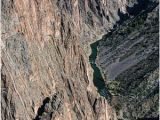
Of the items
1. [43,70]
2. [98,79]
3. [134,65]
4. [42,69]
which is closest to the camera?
[42,69]

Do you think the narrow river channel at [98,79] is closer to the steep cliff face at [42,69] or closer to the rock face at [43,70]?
the rock face at [43,70]

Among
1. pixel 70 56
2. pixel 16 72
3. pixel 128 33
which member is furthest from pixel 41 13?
pixel 128 33

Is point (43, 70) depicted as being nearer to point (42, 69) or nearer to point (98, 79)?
point (42, 69)

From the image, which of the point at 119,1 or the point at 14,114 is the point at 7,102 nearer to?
the point at 14,114

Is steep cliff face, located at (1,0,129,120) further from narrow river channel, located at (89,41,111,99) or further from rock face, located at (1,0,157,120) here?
narrow river channel, located at (89,41,111,99)

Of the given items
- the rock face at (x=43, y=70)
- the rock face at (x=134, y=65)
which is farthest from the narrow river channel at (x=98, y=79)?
the rock face at (x=43, y=70)

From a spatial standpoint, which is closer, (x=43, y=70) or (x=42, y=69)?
(x=42, y=69)

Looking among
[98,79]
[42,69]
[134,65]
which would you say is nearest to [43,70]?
[42,69]

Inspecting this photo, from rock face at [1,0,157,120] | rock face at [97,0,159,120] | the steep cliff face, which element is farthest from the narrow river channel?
the steep cliff face
